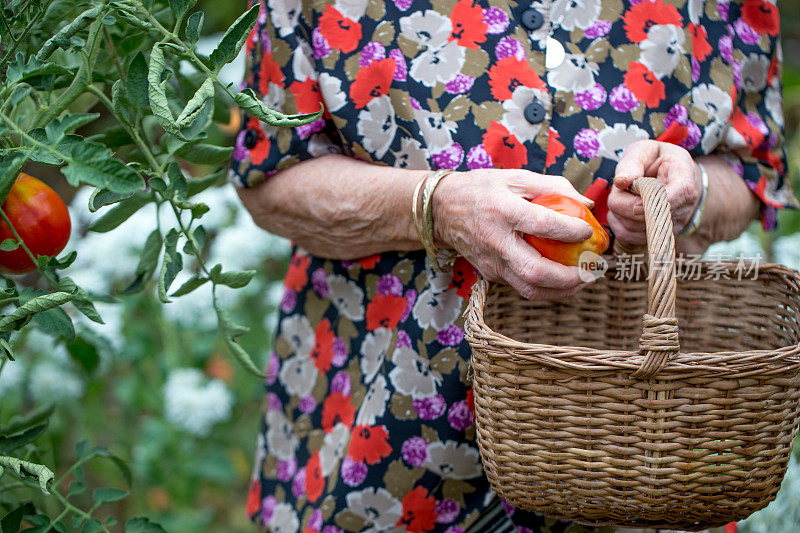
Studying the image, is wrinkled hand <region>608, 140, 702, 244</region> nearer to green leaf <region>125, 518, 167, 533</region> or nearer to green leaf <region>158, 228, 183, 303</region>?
green leaf <region>158, 228, 183, 303</region>

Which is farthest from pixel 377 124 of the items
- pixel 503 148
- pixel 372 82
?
pixel 503 148

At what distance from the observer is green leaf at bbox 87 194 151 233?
33.0 inches

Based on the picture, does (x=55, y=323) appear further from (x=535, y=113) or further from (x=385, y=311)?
(x=535, y=113)

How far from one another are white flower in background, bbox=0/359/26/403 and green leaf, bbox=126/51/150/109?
1521 millimetres

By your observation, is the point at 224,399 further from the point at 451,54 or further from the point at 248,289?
the point at 451,54

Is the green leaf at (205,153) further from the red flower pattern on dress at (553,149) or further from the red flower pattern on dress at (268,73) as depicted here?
the red flower pattern on dress at (553,149)

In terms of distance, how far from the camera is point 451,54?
105cm

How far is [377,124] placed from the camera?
1.07 metres

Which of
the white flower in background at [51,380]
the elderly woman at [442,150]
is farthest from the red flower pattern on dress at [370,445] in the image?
the white flower in background at [51,380]

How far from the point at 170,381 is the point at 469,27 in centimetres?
136

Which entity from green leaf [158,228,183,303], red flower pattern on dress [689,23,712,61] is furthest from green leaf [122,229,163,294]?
red flower pattern on dress [689,23,712,61]

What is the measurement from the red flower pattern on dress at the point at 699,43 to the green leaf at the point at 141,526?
3.30ft

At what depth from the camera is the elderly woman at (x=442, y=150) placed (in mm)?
1037

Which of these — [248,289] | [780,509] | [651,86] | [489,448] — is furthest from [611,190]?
[248,289]
